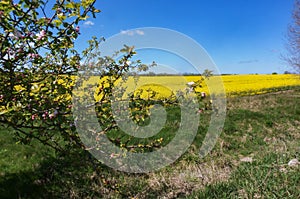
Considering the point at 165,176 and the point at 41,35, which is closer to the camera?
the point at 41,35

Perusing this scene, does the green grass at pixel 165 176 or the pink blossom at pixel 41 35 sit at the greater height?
the pink blossom at pixel 41 35

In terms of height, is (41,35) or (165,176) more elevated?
(41,35)

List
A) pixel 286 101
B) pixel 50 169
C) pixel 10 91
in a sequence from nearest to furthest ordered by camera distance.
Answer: pixel 10 91 < pixel 50 169 < pixel 286 101

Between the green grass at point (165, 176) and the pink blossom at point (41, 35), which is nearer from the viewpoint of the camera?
the pink blossom at point (41, 35)

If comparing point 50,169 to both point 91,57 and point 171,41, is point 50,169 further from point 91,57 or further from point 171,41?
point 171,41

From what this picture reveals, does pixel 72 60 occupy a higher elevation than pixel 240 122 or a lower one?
higher

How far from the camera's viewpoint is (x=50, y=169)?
491cm

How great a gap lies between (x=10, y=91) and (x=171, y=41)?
6.70ft

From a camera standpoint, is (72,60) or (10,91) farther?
(72,60)

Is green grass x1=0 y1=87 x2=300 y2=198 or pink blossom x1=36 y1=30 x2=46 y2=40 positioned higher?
pink blossom x1=36 y1=30 x2=46 y2=40

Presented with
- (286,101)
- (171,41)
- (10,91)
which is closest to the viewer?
(10,91)

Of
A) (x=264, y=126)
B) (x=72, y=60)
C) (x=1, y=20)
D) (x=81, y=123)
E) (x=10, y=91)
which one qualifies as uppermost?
(x=1, y=20)

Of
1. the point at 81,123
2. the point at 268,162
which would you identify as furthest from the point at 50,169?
the point at 268,162

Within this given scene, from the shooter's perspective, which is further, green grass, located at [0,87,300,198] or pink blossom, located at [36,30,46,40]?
green grass, located at [0,87,300,198]
